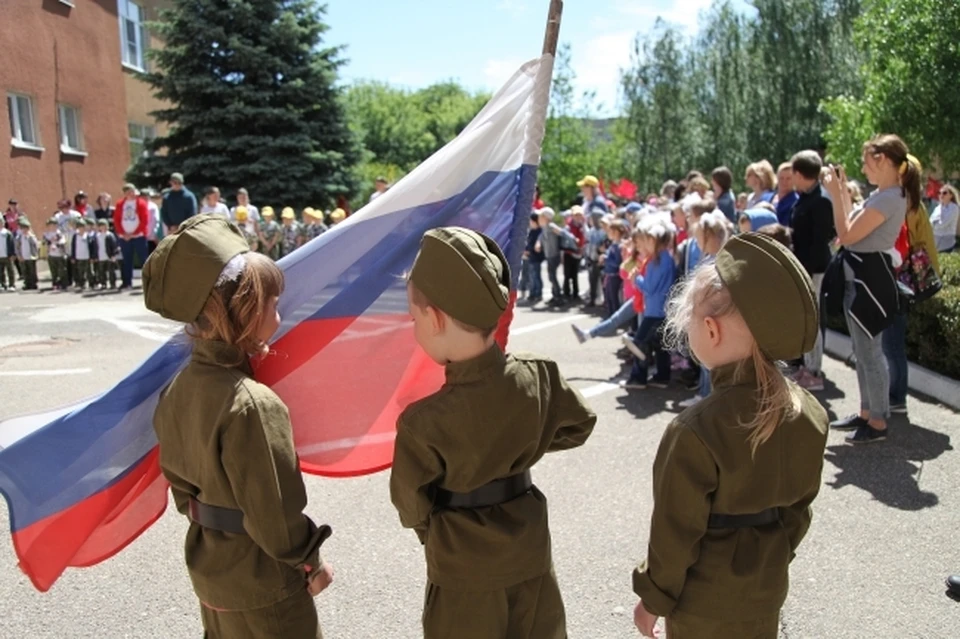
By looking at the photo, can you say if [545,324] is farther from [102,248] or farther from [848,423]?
[102,248]

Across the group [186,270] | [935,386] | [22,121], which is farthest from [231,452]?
[22,121]

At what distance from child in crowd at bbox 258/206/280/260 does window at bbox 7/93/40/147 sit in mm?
8351

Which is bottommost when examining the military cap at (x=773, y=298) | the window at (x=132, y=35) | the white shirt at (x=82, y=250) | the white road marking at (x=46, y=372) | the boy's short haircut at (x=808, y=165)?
the white road marking at (x=46, y=372)

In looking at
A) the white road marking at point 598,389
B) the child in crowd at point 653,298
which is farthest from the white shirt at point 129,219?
the child in crowd at point 653,298

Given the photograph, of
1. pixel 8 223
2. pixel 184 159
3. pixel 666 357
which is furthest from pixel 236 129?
pixel 666 357

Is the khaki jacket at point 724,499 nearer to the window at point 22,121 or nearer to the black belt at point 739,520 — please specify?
the black belt at point 739,520

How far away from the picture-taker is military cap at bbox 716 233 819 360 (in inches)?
84.8

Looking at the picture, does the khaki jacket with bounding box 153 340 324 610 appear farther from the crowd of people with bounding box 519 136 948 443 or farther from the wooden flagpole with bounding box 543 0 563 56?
the wooden flagpole with bounding box 543 0 563 56

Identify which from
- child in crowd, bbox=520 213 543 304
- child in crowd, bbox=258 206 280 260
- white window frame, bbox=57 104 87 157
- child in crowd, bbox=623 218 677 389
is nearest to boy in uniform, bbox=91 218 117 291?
child in crowd, bbox=258 206 280 260

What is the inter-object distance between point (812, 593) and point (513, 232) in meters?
2.20

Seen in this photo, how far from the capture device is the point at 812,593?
3795 millimetres

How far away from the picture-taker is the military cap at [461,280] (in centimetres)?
223

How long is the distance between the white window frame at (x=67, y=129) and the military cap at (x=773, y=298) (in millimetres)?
23931

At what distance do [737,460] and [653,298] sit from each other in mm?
5465
